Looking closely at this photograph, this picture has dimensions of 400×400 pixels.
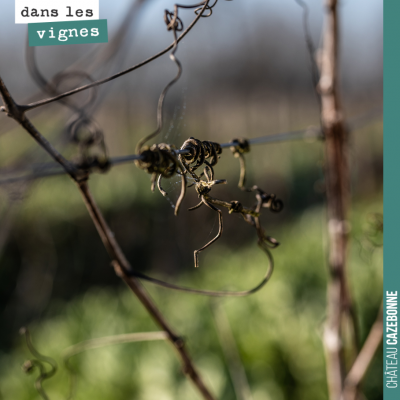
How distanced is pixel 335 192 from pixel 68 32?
0.58 meters

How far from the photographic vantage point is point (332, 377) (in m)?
0.79

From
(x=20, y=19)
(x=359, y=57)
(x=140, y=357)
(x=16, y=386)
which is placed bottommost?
(x=16, y=386)

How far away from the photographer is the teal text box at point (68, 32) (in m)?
0.47

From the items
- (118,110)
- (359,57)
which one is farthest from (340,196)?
(359,57)

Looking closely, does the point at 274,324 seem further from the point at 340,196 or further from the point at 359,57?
the point at 359,57

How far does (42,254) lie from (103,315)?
1.44 metres

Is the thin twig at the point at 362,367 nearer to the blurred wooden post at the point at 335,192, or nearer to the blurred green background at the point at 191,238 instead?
the blurred wooden post at the point at 335,192

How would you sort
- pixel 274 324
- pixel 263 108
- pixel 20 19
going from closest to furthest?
pixel 20 19 → pixel 274 324 → pixel 263 108

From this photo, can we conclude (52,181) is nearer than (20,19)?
No

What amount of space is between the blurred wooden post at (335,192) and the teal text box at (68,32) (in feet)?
1.60

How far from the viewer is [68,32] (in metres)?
0.47

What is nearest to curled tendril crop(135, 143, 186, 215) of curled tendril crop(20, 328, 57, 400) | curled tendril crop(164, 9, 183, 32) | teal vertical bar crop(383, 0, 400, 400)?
curled tendril crop(164, 9, 183, 32)

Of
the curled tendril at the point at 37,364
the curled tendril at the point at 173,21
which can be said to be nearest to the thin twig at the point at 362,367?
the curled tendril at the point at 37,364

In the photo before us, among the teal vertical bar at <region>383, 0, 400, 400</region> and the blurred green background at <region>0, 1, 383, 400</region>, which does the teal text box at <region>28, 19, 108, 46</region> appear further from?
the teal vertical bar at <region>383, 0, 400, 400</region>
